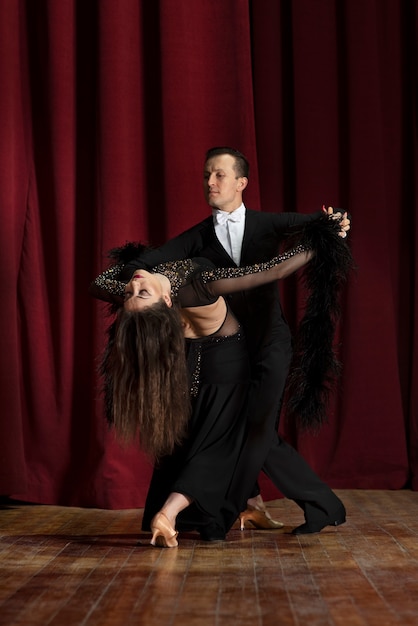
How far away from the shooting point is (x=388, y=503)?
4.24 m

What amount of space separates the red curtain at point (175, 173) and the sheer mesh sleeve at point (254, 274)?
1443 mm

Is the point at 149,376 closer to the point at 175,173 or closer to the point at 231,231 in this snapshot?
the point at 231,231

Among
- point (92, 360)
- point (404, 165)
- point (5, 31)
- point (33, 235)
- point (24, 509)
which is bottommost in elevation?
point (24, 509)

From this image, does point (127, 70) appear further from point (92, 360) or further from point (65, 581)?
point (65, 581)

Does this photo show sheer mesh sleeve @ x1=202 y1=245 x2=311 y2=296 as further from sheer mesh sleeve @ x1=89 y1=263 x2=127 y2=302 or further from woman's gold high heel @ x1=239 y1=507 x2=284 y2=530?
woman's gold high heel @ x1=239 y1=507 x2=284 y2=530

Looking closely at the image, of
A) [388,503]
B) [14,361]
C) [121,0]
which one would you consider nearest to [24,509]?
[14,361]

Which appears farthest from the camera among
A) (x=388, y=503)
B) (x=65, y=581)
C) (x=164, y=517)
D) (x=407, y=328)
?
(x=407, y=328)

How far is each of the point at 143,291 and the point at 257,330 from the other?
606 mm

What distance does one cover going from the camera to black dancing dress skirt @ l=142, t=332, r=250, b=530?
3.21m

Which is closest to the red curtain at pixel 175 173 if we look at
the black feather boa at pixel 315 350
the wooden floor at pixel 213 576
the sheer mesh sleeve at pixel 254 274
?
the wooden floor at pixel 213 576

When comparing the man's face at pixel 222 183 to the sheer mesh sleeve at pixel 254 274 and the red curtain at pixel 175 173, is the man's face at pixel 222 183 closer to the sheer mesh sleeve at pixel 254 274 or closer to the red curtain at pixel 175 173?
the sheer mesh sleeve at pixel 254 274

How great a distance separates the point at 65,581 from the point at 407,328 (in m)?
2.85

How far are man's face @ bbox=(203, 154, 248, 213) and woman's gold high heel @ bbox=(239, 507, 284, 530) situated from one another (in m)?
1.17

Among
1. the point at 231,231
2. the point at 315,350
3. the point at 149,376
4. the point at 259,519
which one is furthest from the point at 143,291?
the point at 259,519
